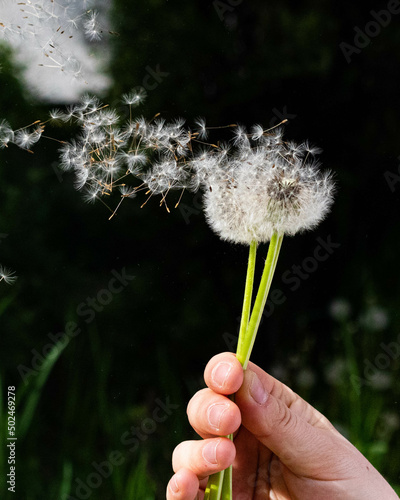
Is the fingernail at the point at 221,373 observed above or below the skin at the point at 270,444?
above

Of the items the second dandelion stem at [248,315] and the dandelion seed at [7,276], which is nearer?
the second dandelion stem at [248,315]

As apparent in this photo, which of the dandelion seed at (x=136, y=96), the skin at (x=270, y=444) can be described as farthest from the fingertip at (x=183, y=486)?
the dandelion seed at (x=136, y=96)

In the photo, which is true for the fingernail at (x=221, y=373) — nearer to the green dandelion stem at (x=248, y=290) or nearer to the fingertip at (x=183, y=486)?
the green dandelion stem at (x=248, y=290)

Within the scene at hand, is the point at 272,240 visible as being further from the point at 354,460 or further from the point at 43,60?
the point at 43,60

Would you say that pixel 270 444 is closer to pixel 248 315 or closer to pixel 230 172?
pixel 248 315

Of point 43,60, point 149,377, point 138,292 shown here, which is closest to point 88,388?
point 149,377

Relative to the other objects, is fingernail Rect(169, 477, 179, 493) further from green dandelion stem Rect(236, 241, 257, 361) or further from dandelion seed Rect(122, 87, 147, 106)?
dandelion seed Rect(122, 87, 147, 106)

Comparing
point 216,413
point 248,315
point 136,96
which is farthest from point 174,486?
point 136,96

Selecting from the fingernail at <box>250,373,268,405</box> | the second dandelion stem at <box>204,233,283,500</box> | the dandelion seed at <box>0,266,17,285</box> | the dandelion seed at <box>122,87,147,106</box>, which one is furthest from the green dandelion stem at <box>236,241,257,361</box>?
the dandelion seed at <box>0,266,17,285</box>
